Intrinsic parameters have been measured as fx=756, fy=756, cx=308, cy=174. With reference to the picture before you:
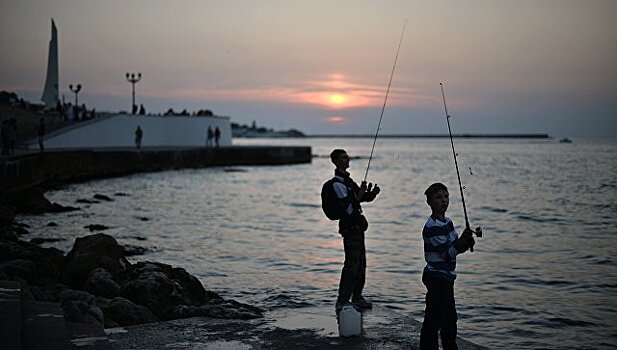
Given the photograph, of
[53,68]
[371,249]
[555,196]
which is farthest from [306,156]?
[371,249]

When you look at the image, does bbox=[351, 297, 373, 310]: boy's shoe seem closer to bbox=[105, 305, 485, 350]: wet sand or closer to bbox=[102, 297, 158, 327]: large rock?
bbox=[105, 305, 485, 350]: wet sand

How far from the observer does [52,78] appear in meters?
57.9

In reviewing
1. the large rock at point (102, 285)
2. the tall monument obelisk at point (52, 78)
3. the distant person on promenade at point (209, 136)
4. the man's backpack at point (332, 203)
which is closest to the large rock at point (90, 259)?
the large rock at point (102, 285)

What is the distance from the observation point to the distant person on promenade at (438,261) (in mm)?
5172

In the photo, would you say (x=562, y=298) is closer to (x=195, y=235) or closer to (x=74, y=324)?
(x=74, y=324)

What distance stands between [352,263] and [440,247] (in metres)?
2.20

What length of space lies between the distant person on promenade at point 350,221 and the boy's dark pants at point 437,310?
5.43ft

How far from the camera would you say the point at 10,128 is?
29.4 m

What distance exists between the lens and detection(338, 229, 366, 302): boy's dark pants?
724cm

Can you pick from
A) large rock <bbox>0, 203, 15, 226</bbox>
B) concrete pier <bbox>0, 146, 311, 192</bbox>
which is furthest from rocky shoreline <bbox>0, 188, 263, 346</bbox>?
concrete pier <bbox>0, 146, 311, 192</bbox>

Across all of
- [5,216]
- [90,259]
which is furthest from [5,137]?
[90,259]

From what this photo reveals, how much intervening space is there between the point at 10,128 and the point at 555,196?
23.5 meters

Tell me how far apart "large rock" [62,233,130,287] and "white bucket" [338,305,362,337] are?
439 centimetres

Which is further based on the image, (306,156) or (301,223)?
(306,156)
